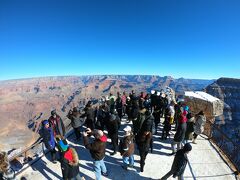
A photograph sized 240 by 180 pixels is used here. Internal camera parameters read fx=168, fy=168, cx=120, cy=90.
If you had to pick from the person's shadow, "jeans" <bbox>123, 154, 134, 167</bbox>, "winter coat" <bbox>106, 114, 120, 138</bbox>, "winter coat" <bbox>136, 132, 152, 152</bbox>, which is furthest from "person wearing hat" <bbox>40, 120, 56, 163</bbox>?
"winter coat" <bbox>136, 132, 152, 152</bbox>

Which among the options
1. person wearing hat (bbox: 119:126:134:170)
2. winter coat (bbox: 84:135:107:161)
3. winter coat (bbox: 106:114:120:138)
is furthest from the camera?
winter coat (bbox: 106:114:120:138)

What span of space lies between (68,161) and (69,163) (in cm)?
7

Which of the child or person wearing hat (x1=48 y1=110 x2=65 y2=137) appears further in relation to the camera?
person wearing hat (x1=48 y1=110 x2=65 y2=137)

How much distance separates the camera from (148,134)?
21.6ft

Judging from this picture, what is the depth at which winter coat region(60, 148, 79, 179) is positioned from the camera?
17.3ft

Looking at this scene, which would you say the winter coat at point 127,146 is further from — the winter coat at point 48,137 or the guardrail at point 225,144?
the guardrail at point 225,144

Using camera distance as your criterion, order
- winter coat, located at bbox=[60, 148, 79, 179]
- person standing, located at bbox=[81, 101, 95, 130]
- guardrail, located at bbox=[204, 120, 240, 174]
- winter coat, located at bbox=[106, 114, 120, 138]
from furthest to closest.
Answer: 1. person standing, located at bbox=[81, 101, 95, 130]
2. guardrail, located at bbox=[204, 120, 240, 174]
3. winter coat, located at bbox=[106, 114, 120, 138]
4. winter coat, located at bbox=[60, 148, 79, 179]

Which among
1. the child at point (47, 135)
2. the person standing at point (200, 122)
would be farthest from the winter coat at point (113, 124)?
the person standing at point (200, 122)

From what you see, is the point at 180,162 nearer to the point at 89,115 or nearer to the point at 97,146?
the point at 97,146

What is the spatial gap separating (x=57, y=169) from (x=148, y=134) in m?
4.34

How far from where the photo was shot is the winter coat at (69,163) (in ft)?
17.3

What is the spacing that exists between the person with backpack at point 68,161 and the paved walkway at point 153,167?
67.0 inches

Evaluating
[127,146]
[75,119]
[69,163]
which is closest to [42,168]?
[75,119]

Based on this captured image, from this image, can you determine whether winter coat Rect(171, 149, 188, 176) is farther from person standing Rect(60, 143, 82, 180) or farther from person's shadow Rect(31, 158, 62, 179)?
person's shadow Rect(31, 158, 62, 179)
